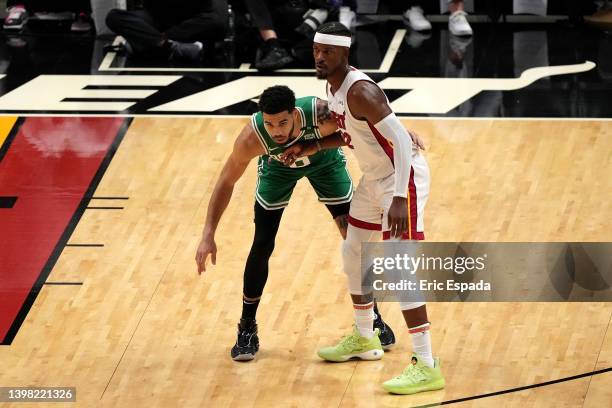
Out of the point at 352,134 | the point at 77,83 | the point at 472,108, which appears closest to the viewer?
the point at 352,134

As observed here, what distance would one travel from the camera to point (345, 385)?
6461 mm

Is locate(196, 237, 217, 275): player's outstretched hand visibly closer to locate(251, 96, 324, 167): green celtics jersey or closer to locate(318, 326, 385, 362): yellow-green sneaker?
locate(251, 96, 324, 167): green celtics jersey

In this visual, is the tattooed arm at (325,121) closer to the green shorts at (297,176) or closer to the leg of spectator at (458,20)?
the green shorts at (297,176)

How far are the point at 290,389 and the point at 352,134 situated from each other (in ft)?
4.25

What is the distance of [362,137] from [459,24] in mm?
5772

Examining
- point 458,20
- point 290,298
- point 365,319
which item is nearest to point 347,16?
point 458,20

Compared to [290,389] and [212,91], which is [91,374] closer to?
[290,389]

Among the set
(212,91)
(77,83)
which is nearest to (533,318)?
(212,91)

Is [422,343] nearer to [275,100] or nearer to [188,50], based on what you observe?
[275,100]

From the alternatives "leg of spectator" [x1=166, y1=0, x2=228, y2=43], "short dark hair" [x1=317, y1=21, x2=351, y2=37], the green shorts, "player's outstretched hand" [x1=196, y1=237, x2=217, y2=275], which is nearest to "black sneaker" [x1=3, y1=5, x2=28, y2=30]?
"leg of spectator" [x1=166, y1=0, x2=228, y2=43]

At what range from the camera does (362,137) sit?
20.4ft

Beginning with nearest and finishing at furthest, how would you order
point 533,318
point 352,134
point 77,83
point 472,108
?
point 352,134, point 533,318, point 472,108, point 77,83

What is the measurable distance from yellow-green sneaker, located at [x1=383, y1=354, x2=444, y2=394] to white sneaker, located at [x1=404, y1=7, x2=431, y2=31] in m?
6.07

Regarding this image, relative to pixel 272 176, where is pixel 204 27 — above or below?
below
